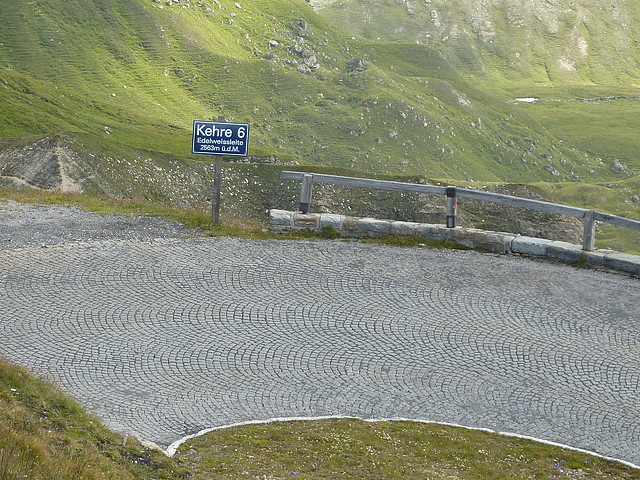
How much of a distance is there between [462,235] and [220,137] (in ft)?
22.1

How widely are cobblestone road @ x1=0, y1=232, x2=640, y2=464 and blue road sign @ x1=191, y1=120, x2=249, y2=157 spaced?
2.60 m

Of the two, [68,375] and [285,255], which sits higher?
[285,255]

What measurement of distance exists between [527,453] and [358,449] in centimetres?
231

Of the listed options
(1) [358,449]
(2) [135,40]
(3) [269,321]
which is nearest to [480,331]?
(3) [269,321]

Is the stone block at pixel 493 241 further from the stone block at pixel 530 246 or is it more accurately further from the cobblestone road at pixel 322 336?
the cobblestone road at pixel 322 336

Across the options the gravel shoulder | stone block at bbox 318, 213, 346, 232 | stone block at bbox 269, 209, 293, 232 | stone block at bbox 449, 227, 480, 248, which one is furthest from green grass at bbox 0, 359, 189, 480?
stone block at bbox 449, 227, 480, 248

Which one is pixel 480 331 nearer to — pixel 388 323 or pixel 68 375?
pixel 388 323

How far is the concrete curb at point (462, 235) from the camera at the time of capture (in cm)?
1873

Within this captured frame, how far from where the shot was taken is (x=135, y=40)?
193250 millimetres

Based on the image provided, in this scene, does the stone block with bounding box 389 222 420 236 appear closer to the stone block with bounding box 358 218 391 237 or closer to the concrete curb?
the concrete curb

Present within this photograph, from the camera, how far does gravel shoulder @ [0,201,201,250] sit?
60.6ft

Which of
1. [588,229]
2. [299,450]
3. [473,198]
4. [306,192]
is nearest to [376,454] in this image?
[299,450]

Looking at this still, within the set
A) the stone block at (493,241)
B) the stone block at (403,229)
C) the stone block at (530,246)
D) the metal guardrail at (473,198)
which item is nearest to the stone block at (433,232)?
the stone block at (403,229)

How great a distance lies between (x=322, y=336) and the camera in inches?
546
